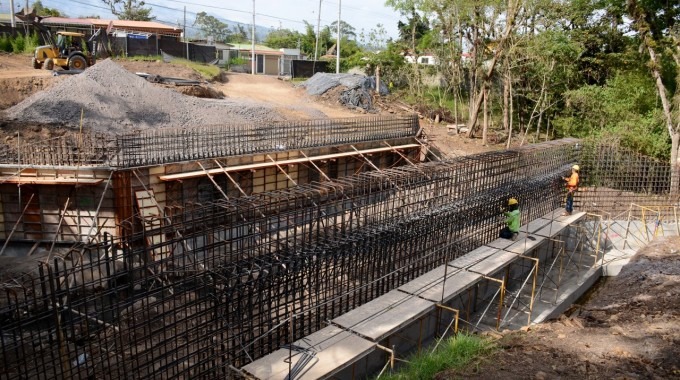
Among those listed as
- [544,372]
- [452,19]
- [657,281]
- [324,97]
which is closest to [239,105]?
[324,97]

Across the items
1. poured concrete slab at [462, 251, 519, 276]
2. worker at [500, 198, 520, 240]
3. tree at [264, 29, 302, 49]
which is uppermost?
tree at [264, 29, 302, 49]

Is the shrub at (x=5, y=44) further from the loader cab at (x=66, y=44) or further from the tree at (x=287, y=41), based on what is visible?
the tree at (x=287, y=41)

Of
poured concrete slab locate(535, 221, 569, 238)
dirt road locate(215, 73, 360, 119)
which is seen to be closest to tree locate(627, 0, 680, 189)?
poured concrete slab locate(535, 221, 569, 238)

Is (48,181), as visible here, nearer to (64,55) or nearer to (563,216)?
(563,216)

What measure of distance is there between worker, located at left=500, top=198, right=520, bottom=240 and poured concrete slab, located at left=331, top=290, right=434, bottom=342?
417cm

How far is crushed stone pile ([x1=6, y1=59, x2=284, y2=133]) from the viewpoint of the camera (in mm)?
18781

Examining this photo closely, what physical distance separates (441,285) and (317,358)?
3235 mm

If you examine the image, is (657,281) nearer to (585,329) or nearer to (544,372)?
(585,329)

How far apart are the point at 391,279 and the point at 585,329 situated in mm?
3425

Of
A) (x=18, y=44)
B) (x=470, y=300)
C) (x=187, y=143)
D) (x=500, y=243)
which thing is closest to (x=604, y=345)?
(x=470, y=300)

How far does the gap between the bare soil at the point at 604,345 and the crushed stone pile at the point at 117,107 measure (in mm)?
16267

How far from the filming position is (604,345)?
291 inches

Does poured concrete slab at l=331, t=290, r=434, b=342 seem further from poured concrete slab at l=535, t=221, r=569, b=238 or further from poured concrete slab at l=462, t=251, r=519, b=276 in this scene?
poured concrete slab at l=535, t=221, r=569, b=238

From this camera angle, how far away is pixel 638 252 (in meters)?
13.3
